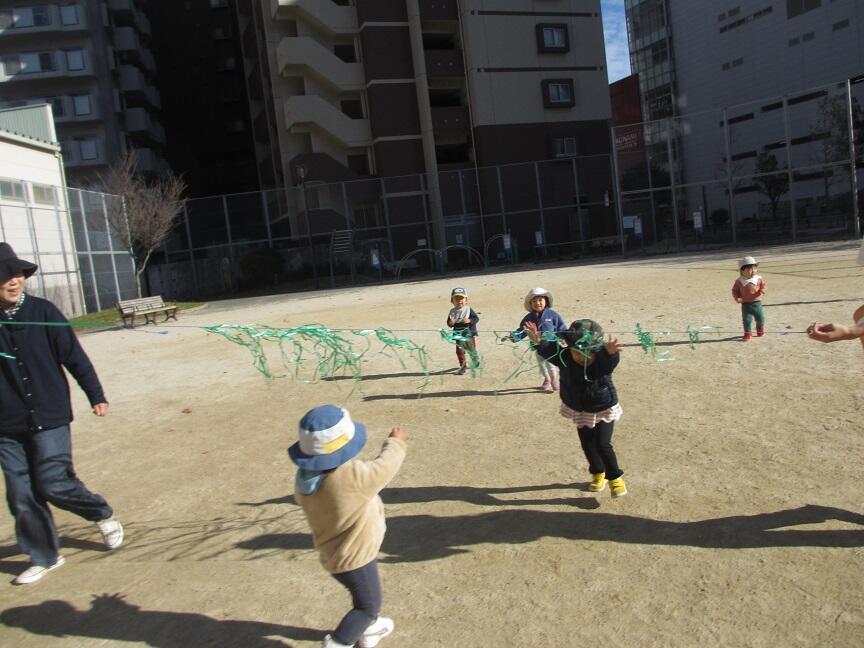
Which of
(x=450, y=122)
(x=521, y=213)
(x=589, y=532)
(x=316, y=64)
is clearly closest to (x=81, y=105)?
(x=316, y=64)

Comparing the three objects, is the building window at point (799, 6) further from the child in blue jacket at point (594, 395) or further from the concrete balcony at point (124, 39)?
the child in blue jacket at point (594, 395)

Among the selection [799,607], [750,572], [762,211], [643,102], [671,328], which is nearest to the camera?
[799,607]

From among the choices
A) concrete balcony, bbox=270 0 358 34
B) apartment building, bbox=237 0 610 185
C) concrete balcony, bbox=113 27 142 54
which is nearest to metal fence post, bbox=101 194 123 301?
apartment building, bbox=237 0 610 185

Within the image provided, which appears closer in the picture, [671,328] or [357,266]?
[671,328]

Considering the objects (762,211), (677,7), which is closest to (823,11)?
(677,7)

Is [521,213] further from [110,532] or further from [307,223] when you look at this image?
[110,532]

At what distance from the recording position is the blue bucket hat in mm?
2912

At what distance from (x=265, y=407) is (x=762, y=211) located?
29.8 metres

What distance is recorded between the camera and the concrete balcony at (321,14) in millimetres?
37688

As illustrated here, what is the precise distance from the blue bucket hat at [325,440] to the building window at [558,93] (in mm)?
40031

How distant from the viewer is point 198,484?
18.0 feet

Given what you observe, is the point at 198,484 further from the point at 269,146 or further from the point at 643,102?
the point at 643,102

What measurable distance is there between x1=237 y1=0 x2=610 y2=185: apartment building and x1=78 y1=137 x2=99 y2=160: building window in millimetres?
12233

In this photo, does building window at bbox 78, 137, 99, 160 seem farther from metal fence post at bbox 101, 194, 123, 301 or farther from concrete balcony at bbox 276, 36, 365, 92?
metal fence post at bbox 101, 194, 123, 301
